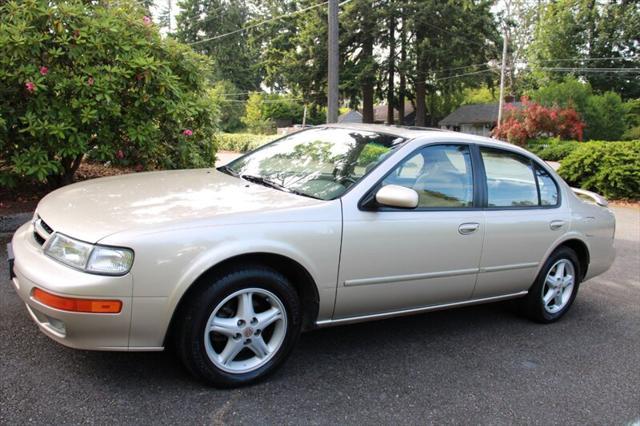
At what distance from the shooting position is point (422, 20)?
3606 centimetres

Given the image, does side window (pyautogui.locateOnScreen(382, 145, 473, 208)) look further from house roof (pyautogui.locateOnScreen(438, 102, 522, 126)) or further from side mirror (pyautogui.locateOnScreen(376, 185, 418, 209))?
house roof (pyautogui.locateOnScreen(438, 102, 522, 126))

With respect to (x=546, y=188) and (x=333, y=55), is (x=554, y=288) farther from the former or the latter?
(x=333, y=55)

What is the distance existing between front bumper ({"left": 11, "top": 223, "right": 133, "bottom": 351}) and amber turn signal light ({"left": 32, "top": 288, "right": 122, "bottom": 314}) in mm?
19

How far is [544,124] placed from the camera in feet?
109

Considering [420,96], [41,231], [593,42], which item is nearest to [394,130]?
[41,231]

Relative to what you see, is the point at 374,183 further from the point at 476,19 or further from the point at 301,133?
the point at 476,19

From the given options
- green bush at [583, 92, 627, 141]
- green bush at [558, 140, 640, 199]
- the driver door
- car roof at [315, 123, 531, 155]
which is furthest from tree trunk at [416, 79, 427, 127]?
the driver door

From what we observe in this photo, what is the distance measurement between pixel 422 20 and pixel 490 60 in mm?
7618

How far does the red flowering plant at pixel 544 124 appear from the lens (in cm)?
3303

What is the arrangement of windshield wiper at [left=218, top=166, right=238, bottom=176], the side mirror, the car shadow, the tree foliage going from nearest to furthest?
1. the car shadow
2. the side mirror
3. windshield wiper at [left=218, top=166, right=238, bottom=176]
4. the tree foliage

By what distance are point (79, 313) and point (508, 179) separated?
323 centimetres

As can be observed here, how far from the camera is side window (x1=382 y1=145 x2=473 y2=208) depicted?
3.66m

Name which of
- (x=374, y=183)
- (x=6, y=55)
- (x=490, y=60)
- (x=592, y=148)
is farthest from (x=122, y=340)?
(x=490, y=60)

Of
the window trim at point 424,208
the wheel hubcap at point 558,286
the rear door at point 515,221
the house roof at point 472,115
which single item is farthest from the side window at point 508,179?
the house roof at point 472,115
